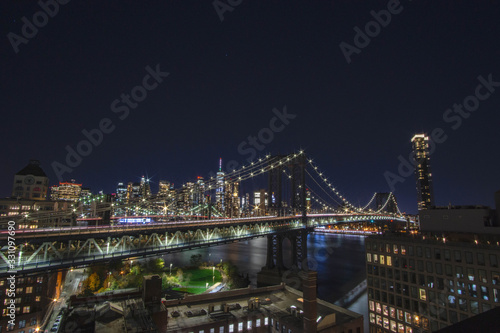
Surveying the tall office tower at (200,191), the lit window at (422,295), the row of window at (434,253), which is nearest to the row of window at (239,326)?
the lit window at (422,295)

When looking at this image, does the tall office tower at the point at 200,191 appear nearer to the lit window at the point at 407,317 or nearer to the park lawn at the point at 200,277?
the park lawn at the point at 200,277

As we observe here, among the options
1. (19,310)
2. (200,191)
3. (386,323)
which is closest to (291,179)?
(200,191)

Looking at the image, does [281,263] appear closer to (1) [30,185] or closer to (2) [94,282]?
(2) [94,282]

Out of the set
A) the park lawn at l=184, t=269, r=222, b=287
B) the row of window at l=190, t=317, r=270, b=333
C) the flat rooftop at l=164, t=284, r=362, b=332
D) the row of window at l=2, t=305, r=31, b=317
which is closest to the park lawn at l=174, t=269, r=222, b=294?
the park lawn at l=184, t=269, r=222, b=287

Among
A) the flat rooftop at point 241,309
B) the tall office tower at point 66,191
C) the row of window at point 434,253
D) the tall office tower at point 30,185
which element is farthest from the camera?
the tall office tower at point 66,191

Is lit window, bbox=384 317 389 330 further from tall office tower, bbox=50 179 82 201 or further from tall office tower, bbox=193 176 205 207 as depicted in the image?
tall office tower, bbox=50 179 82 201
